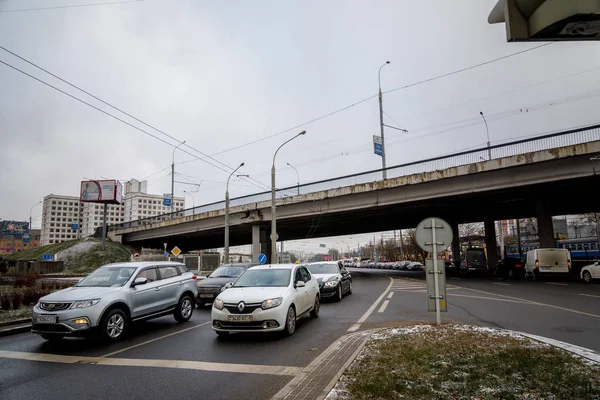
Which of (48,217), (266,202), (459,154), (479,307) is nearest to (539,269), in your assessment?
(459,154)

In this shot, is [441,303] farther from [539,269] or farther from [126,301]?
[539,269]

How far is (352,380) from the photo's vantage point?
461 centimetres

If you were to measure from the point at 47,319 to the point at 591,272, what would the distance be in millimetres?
26376

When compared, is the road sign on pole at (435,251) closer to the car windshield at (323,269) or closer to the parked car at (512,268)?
the car windshield at (323,269)

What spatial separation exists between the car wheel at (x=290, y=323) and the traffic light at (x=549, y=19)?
249 inches

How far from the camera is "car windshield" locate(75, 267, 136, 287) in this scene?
28.3 ft

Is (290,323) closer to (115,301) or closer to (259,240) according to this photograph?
(115,301)

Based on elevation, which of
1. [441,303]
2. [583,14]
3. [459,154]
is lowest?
[441,303]

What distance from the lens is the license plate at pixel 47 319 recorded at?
725cm

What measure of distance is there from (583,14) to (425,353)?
460 cm

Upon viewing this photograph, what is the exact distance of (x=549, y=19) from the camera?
365cm

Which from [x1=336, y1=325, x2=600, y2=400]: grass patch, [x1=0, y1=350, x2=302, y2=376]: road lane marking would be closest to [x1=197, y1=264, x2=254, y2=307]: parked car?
[x1=0, y1=350, x2=302, y2=376]: road lane marking

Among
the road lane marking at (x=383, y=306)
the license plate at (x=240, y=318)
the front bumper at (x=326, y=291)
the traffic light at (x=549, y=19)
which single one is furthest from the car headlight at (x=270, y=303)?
the front bumper at (x=326, y=291)

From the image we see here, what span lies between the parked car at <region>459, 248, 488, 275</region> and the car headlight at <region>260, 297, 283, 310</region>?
34.8 m
